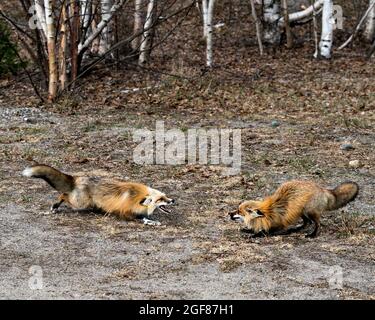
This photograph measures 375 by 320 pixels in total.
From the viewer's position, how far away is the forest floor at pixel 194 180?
5996 mm

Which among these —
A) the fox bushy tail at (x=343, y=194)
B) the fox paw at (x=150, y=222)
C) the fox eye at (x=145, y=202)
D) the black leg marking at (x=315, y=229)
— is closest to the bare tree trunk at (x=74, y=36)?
the fox eye at (x=145, y=202)

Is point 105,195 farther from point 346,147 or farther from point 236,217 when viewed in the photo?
point 346,147

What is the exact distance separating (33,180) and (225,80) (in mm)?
9436

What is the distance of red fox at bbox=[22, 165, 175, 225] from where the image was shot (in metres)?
7.66

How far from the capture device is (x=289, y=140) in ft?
39.4

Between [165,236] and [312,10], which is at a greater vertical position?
[312,10]

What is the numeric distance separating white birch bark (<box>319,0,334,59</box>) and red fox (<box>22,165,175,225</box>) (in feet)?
46.6

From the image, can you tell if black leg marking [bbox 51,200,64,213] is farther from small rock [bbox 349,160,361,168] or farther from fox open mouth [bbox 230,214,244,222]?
small rock [bbox 349,160,361,168]

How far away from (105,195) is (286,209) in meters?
2.07

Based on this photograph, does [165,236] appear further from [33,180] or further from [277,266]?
[33,180]

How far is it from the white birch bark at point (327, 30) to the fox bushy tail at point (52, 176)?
1450 cm
